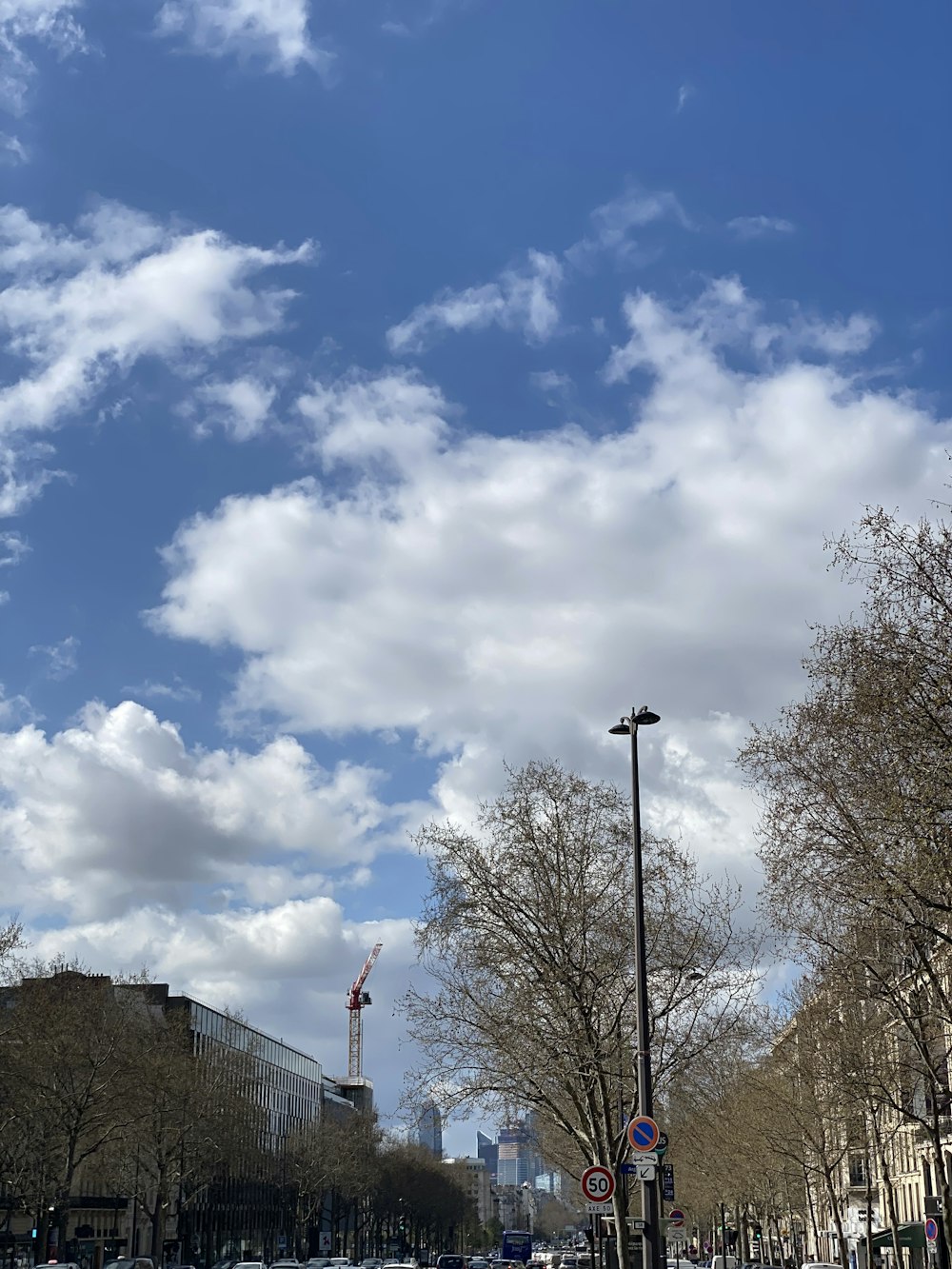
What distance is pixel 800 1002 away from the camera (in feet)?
176

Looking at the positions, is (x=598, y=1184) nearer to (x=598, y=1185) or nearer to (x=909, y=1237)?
(x=598, y=1185)

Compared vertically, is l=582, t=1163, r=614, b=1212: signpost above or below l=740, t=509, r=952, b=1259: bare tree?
below

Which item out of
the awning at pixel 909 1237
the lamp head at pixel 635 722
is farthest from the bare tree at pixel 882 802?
the awning at pixel 909 1237

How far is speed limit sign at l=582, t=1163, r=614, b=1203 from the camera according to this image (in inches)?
1091

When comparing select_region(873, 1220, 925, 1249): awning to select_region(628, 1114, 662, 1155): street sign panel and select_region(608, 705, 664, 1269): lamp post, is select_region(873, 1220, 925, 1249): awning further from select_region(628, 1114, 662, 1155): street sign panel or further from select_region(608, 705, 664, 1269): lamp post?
select_region(628, 1114, 662, 1155): street sign panel

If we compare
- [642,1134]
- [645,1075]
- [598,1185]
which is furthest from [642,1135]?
[598,1185]

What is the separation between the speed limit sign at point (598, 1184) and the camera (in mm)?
27703

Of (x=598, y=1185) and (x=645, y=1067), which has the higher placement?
(x=645, y=1067)

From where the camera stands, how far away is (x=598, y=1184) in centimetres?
2794

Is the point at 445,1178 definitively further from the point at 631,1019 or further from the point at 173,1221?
the point at 631,1019

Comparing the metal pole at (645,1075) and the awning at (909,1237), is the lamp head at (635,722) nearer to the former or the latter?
the metal pole at (645,1075)

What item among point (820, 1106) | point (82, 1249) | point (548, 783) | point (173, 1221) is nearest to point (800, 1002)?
point (820, 1106)

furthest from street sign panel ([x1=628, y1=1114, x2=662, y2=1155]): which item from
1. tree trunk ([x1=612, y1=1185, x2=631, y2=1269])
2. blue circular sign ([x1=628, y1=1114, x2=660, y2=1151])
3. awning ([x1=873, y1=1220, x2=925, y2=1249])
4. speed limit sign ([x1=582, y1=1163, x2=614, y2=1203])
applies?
awning ([x1=873, y1=1220, x2=925, y2=1249])

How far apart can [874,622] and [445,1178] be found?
169367 millimetres
